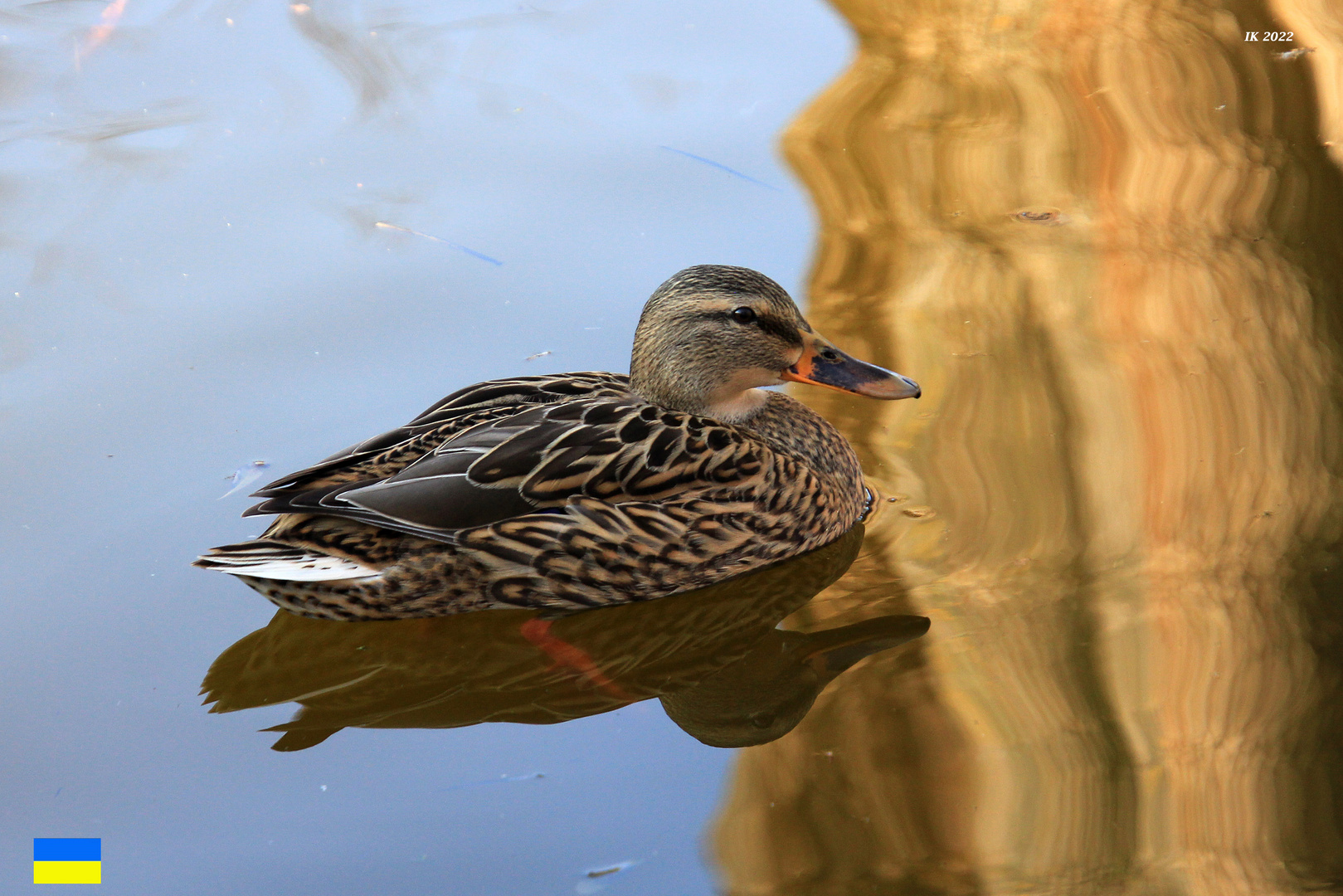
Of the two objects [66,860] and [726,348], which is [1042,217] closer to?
[726,348]

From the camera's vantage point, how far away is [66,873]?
139 inches

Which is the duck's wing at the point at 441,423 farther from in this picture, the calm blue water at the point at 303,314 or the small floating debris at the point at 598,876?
the small floating debris at the point at 598,876

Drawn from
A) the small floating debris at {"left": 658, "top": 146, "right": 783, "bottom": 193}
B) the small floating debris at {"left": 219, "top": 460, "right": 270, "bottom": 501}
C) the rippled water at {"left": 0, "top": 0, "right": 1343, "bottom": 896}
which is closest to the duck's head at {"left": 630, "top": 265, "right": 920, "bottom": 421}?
the rippled water at {"left": 0, "top": 0, "right": 1343, "bottom": 896}

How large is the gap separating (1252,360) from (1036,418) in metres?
0.95

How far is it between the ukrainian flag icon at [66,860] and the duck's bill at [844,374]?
2.81 metres

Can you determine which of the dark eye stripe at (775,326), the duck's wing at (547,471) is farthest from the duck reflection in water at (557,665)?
the dark eye stripe at (775,326)

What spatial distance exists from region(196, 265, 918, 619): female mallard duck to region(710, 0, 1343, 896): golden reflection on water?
40 centimetres

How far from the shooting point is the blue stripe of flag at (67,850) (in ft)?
11.7

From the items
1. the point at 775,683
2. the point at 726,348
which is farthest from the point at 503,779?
the point at 726,348

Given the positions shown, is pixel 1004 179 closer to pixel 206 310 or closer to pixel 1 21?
pixel 206 310

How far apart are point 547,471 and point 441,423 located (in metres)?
0.47

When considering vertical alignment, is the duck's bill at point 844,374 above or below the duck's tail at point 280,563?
above

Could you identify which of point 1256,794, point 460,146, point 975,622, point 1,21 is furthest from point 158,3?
point 1256,794

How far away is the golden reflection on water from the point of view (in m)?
3.51
